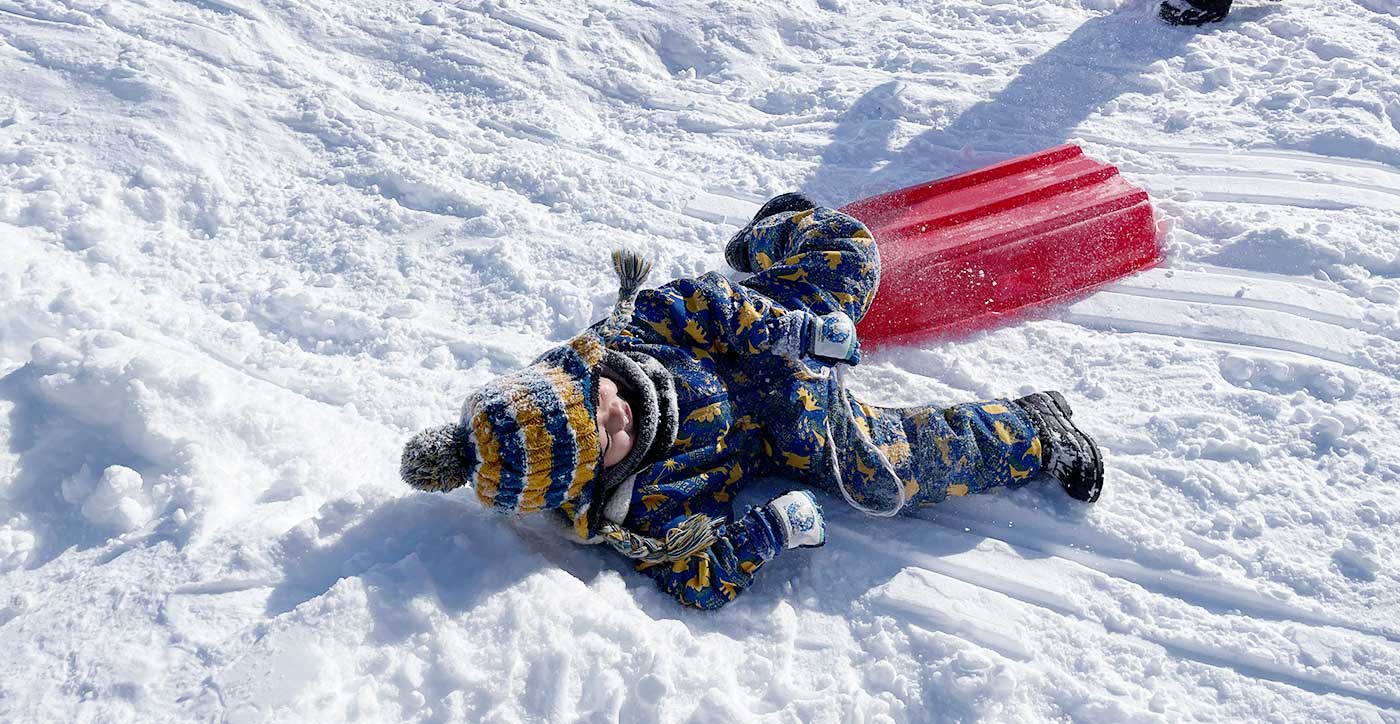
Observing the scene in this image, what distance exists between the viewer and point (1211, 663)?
2145 mm

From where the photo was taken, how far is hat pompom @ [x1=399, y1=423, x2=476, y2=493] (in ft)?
6.54

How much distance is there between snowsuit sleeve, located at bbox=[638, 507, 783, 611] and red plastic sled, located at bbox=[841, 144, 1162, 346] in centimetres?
93

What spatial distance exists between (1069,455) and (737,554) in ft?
2.96

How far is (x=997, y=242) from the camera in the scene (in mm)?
3084

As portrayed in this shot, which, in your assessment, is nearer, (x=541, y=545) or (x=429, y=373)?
(x=541, y=545)

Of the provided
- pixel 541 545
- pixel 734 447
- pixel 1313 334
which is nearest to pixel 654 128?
pixel 734 447

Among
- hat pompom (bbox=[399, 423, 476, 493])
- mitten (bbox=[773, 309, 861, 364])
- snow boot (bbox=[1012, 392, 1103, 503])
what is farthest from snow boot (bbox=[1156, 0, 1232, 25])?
hat pompom (bbox=[399, 423, 476, 493])

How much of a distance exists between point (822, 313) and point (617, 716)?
4.06 ft

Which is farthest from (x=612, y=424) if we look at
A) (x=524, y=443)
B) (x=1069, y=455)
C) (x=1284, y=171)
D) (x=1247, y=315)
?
(x=1284, y=171)

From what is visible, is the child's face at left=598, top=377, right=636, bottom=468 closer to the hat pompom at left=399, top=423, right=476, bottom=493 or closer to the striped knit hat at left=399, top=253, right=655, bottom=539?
the striped knit hat at left=399, top=253, right=655, bottom=539

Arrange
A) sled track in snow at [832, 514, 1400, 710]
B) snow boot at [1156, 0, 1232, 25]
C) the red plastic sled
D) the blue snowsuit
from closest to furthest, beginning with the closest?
sled track in snow at [832, 514, 1400, 710]
the blue snowsuit
the red plastic sled
snow boot at [1156, 0, 1232, 25]

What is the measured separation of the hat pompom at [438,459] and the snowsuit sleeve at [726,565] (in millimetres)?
513

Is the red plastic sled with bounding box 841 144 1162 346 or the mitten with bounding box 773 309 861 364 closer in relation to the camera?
the mitten with bounding box 773 309 861 364

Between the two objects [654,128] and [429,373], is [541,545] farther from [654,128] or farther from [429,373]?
[654,128]
